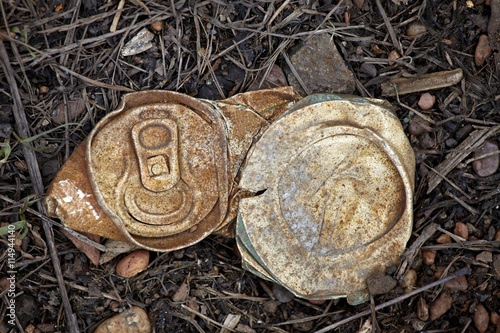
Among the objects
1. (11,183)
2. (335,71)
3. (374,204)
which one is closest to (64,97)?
(11,183)

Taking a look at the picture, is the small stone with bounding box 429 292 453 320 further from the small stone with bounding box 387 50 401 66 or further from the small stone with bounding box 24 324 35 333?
the small stone with bounding box 24 324 35 333

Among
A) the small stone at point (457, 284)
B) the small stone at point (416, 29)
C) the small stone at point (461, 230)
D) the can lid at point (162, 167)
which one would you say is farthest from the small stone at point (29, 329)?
the small stone at point (416, 29)

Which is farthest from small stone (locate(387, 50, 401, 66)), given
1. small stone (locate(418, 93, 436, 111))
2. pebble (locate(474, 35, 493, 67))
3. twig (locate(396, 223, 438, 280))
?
twig (locate(396, 223, 438, 280))

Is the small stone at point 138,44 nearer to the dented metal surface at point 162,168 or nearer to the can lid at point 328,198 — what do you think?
the dented metal surface at point 162,168

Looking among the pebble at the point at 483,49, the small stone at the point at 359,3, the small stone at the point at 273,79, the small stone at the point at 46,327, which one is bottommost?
the small stone at the point at 46,327

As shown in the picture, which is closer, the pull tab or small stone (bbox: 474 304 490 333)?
the pull tab

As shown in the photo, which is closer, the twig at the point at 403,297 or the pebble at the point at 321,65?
the twig at the point at 403,297

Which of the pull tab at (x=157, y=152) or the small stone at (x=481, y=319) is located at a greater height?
the pull tab at (x=157, y=152)

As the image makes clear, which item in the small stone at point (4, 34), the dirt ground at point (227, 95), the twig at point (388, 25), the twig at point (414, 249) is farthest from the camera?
the twig at point (388, 25)
